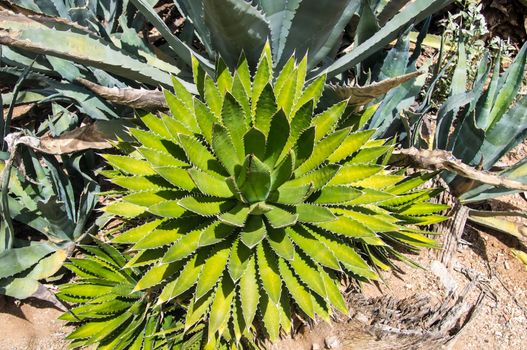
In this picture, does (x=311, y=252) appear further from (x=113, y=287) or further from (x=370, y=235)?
(x=113, y=287)

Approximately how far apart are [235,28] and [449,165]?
0.90 m

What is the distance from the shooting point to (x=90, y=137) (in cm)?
200

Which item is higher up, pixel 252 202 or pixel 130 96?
pixel 130 96

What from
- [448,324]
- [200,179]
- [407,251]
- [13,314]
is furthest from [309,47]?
[13,314]

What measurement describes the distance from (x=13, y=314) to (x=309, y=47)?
1.65 metres

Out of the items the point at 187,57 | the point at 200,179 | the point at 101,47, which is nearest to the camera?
the point at 200,179

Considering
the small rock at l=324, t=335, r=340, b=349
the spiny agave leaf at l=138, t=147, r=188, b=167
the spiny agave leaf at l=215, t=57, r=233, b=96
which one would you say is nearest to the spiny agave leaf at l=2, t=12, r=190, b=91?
the spiny agave leaf at l=215, t=57, r=233, b=96

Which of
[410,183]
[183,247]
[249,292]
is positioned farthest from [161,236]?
[410,183]

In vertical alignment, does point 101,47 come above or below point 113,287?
above

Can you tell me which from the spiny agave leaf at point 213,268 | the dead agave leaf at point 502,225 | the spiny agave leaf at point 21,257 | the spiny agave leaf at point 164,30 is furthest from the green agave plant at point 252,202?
the dead agave leaf at point 502,225

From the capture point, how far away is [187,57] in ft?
6.68

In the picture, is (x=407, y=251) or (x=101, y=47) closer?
(x=101, y=47)

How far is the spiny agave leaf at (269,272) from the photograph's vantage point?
1444mm

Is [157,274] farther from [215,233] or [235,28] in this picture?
[235,28]
